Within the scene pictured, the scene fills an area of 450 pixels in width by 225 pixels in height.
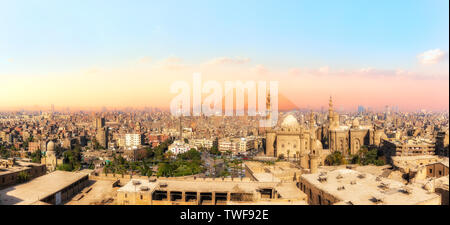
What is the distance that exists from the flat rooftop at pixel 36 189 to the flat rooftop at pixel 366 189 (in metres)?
6.67

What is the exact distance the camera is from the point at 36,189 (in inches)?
312

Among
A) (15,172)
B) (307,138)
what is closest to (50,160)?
(15,172)

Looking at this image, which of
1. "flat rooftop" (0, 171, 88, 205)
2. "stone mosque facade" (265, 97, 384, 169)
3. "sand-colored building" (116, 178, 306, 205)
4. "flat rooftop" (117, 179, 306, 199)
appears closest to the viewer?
"flat rooftop" (0, 171, 88, 205)

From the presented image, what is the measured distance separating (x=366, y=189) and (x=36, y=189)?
26.7 ft

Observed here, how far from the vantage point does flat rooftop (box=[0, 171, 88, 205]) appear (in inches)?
274

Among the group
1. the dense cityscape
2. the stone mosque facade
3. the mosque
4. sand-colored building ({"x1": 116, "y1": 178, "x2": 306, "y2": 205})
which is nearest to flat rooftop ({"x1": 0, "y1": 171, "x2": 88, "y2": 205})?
the dense cityscape

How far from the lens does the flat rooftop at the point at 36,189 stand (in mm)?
6949

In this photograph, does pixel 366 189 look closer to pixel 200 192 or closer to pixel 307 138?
pixel 200 192

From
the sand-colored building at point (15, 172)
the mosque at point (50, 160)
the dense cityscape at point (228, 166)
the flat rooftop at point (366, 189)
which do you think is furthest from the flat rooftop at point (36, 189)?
the mosque at point (50, 160)

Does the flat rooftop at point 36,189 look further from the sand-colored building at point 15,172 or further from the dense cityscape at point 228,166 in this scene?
the sand-colored building at point 15,172

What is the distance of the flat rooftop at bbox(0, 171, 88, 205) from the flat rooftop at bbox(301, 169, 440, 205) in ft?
21.9

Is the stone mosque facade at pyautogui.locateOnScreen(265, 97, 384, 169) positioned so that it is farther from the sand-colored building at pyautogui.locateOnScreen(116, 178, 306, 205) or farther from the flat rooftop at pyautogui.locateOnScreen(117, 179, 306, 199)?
the sand-colored building at pyautogui.locateOnScreen(116, 178, 306, 205)
